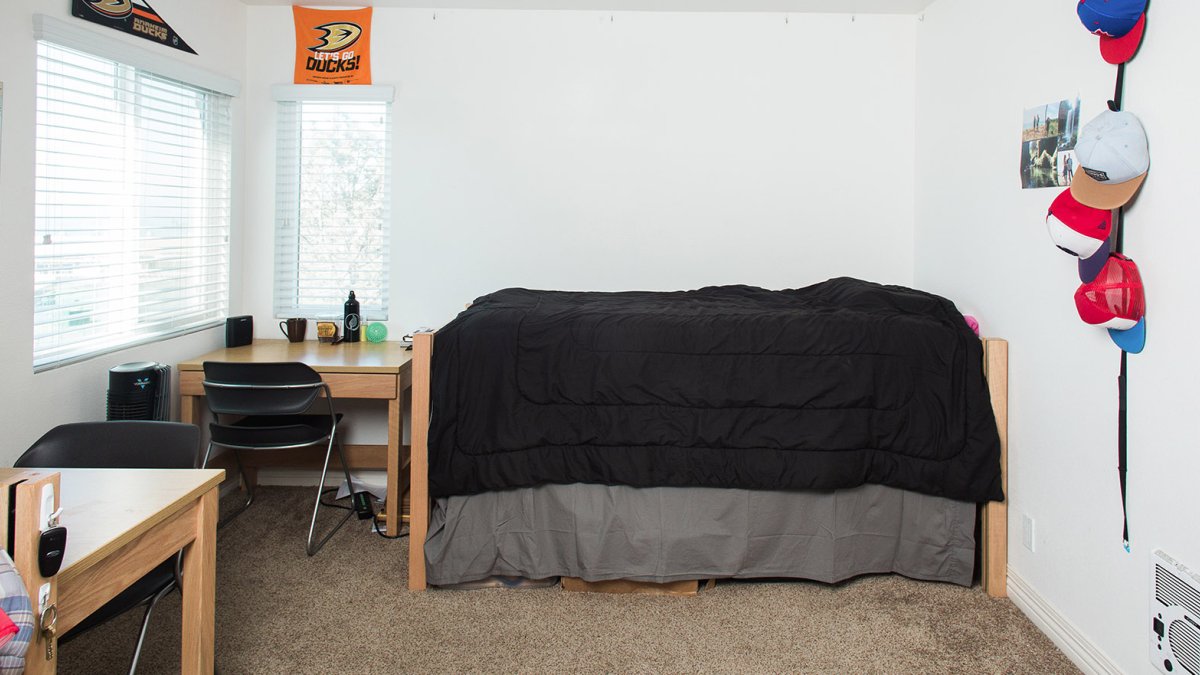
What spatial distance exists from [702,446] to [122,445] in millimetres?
1681

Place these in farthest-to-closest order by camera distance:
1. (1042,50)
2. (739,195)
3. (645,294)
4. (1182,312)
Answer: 1. (739,195)
2. (645,294)
3. (1042,50)
4. (1182,312)

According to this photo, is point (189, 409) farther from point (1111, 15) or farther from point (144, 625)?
point (1111, 15)

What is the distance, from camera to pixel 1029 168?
249cm

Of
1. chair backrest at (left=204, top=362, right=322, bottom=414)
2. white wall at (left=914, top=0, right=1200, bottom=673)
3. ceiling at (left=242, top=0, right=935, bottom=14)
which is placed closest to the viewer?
white wall at (left=914, top=0, right=1200, bottom=673)

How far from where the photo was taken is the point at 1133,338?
1.97 metres

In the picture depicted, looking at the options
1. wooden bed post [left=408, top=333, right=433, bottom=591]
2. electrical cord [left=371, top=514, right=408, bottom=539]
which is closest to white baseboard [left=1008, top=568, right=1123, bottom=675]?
wooden bed post [left=408, top=333, right=433, bottom=591]

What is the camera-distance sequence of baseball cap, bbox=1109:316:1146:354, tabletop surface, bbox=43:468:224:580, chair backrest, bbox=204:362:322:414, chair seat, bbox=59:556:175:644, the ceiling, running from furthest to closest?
the ceiling < chair backrest, bbox=204:362:322:414 < baseball cap, bbox=1109:316:1146:354 < chair seat, bbox=59:556:175:644 < tabletop surface, bbox=43:468:224:580

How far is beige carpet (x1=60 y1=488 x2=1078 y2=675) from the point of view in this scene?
2.16 m

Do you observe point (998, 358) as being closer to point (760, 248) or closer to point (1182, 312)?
point (1182, 312)

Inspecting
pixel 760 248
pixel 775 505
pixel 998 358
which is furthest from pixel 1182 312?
pixel 760 248

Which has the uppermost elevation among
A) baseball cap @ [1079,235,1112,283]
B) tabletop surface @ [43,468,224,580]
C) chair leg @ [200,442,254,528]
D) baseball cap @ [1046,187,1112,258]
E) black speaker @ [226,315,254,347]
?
baseball cap @ [1046,187,1112,258]

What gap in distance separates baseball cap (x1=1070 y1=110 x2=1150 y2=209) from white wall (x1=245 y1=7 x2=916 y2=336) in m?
1.63

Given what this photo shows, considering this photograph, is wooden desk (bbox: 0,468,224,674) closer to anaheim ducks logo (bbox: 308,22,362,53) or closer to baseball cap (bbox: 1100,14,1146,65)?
baseball cap (bbox: 1100,14,1146,65)

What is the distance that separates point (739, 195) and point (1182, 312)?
2080 millimetres
